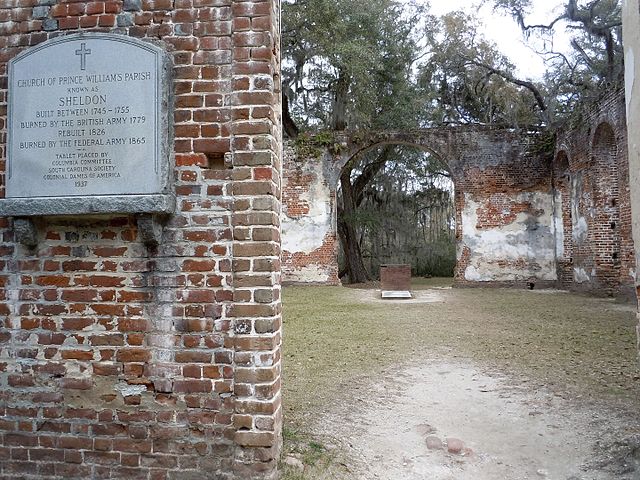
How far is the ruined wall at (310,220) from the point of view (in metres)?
17.3

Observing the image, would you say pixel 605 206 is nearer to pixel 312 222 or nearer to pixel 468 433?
pixel 312 222

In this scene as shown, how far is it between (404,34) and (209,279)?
19.6 m

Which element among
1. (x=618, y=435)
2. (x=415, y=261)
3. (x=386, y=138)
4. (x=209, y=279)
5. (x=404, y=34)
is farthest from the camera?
(x=415, y=261)

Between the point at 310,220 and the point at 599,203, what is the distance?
28.0ft

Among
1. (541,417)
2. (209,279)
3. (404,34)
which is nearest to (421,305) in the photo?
(541,417)

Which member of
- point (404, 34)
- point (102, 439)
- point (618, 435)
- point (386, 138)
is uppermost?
point (404, 34)

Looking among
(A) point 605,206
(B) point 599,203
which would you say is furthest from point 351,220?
(A) point 605,206

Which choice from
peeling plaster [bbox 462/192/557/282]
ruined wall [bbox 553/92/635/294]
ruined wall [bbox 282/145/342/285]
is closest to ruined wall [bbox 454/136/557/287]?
peeling plaster [bbox 462/192/557/282]

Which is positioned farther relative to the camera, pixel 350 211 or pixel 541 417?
pixel 350 211

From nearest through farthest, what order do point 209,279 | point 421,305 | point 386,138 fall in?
point 209,279 → point 421,305 → point 386,138

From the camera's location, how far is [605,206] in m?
13.6

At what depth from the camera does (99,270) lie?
9.48 ft

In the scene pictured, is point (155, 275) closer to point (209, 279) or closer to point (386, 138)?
point (209, 279)

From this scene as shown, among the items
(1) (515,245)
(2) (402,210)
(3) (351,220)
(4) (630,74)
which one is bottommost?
(1) (515,245)
